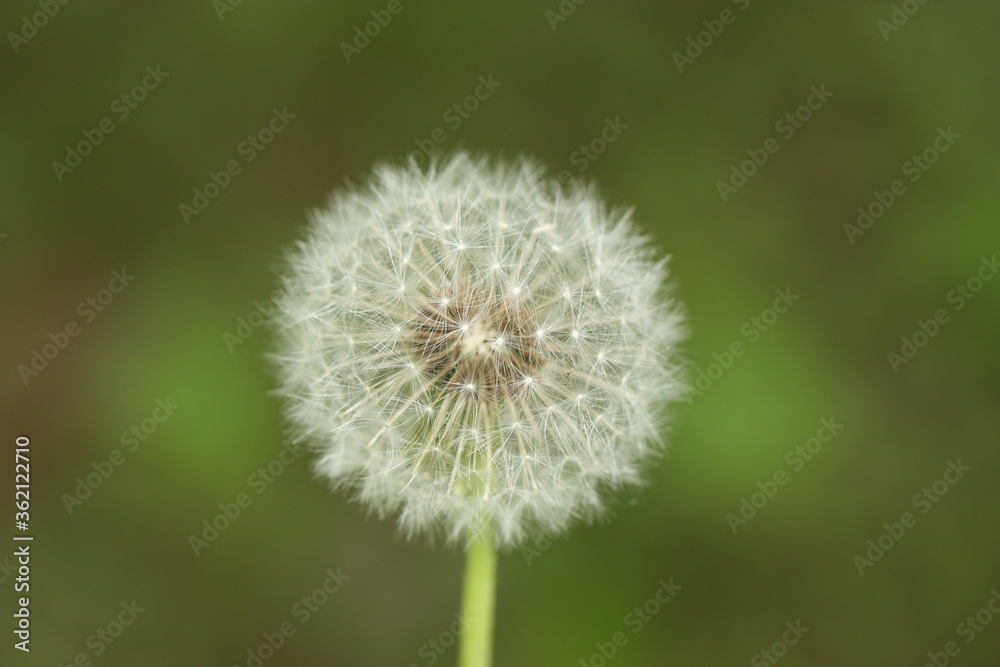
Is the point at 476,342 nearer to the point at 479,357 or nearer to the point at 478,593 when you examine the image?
the point at 479,357

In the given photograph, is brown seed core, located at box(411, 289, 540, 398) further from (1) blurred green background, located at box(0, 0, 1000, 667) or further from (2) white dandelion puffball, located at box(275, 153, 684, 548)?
(1) blurred green background, located at box(0, 0, 1000, 667)

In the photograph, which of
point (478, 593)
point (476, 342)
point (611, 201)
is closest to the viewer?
point (476, 342)

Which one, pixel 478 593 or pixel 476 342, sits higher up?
pixel 476 342

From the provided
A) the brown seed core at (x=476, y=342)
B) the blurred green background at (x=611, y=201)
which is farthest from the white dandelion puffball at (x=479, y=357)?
the blurred green background at (x=611, y=201)

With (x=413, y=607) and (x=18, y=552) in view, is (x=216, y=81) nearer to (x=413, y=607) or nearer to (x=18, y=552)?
(x=18, y=552)

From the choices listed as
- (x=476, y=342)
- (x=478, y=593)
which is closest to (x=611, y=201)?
(x=476, y=342)

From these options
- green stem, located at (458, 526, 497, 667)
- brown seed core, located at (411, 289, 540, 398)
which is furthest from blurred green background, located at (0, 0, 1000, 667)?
brown seed core, located at (411, 289, 540, 398)

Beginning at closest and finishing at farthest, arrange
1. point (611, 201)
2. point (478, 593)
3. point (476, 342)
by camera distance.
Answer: point (476, 342), point (478, 593), point (611, 201)
